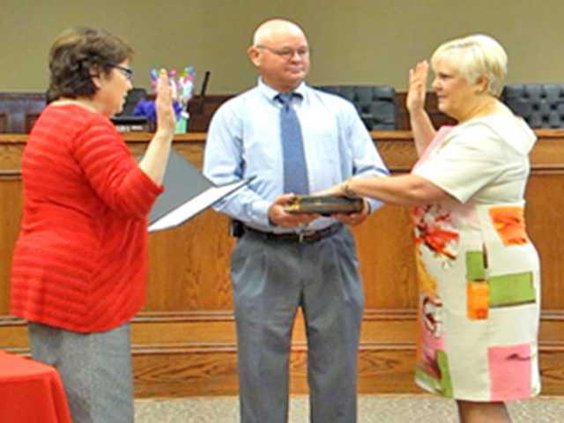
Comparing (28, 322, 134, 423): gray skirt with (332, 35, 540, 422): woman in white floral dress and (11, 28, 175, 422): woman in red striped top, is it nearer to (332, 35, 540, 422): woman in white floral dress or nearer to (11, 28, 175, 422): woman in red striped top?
(11, 28, 175, 422): woman in red striped top

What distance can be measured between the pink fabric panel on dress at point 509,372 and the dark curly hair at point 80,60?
1098 millimetres

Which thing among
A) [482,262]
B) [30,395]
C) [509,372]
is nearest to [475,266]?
[482,262]

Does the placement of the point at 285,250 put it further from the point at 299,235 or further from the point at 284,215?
the point at 284,215

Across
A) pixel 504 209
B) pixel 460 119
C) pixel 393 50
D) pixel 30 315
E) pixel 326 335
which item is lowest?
pixel 326 335

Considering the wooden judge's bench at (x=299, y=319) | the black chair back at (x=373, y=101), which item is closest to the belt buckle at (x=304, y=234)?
the wooden judge's bench at (x=299, y=319)

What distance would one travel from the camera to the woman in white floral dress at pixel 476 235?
224 centimetres

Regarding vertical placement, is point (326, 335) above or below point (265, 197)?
below

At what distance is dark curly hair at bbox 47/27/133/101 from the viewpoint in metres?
2.03

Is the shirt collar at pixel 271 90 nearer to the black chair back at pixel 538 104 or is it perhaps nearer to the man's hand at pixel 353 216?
the man's hand at pixel 353 216

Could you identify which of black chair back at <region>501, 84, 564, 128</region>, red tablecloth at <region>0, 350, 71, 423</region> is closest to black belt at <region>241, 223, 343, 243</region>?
red tablecloth at <region>0, 350, 71, 423</region>

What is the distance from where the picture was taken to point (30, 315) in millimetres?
1996

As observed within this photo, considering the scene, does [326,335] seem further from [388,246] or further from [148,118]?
[148,118]

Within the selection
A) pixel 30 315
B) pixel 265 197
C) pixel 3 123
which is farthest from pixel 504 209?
pixel 3 123

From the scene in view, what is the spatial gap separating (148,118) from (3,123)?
86.8 inches
